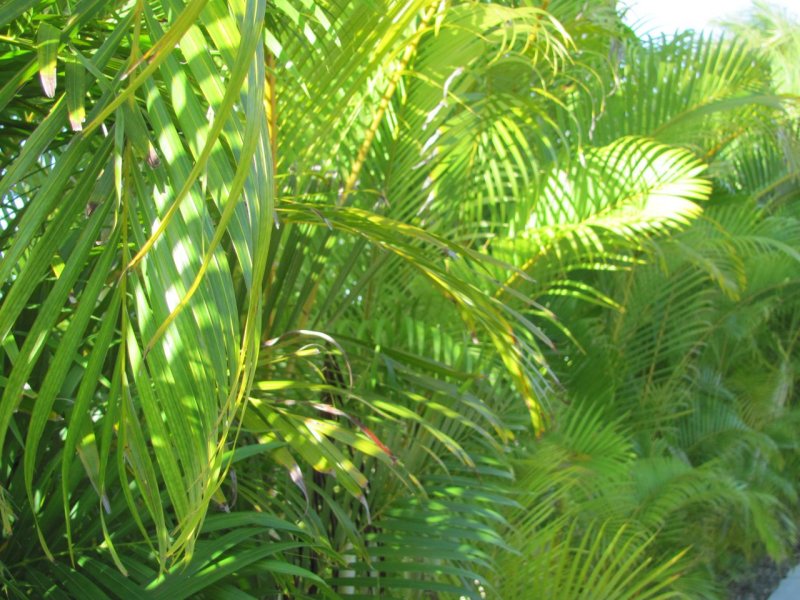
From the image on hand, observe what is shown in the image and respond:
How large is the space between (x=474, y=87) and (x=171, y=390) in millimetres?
1956

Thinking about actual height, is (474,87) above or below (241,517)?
above

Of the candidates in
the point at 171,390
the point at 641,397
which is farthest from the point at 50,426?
the point at 641,397

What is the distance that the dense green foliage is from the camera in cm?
70

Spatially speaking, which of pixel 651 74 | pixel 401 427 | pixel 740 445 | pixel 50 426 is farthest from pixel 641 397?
pixel 50 426

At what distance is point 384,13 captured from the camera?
1.25m

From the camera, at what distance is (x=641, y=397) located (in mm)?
4316

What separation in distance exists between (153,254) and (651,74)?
2652 millimetres

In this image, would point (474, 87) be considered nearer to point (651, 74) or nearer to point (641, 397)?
point (651, 74)

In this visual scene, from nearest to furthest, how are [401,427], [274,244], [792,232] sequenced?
[274,244], [401,427], [792,232]

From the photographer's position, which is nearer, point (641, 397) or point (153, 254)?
point (153, 254)

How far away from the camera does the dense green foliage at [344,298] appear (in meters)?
0.70

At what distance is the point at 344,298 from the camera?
181 centimetres

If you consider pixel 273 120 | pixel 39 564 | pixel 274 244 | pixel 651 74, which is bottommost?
pixel 39 564

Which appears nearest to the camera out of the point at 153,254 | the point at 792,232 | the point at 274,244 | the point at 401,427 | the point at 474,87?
the point at 153,254
